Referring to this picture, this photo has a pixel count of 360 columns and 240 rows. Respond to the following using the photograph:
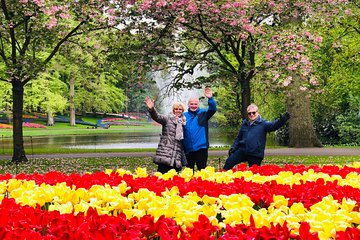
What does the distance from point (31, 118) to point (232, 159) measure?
63254mm

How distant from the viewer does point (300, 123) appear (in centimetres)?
2977

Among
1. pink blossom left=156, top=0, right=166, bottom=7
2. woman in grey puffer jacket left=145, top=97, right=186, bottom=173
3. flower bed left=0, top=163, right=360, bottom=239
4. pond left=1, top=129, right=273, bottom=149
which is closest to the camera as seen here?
flower bed left=0, top=163, right=360, bottom=239

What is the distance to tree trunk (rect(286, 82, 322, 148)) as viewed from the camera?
96.6 feet

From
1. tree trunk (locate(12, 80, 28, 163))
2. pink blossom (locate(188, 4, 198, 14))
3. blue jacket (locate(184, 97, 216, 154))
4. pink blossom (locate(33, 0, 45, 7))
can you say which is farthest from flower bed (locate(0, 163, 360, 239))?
tree trunk (locate(12, 80, 28, 163))

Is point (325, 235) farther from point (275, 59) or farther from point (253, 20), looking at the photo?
point (253, 20)

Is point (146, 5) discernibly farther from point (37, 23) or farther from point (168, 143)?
point (168, 143)

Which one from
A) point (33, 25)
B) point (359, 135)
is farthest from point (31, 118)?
point (33, 25)

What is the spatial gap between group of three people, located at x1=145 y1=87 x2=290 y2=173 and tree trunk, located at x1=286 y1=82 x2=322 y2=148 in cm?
1875

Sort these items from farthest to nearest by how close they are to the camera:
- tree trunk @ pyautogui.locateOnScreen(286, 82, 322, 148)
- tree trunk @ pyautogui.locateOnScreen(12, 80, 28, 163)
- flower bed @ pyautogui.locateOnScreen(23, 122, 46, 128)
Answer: flower bed @ pyautogui.locateOnScreen(23, 122, 46, 128) < tree trunk @ pyautogui.locateOnScreen(286, 82, 322, 148) < tree trunk @ pyautogui.locateOnScreen(12, 80, 28, 163)

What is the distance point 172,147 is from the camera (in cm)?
1020

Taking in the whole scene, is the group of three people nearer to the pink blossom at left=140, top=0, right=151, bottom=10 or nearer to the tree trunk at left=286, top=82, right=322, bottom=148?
the pink blossom at left=140, top=0, right=151, bottom=10

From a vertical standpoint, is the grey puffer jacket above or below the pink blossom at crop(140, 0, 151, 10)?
below

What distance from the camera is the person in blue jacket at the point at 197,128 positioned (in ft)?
34.1

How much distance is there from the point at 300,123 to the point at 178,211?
25.6 metres
